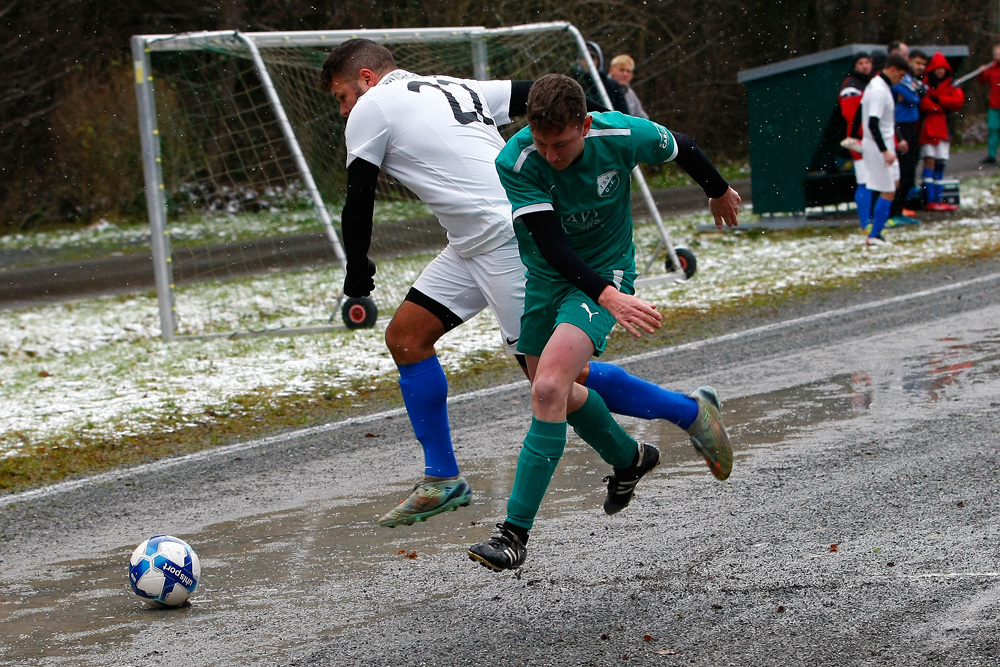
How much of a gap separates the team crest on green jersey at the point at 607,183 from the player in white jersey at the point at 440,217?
65 centimetres

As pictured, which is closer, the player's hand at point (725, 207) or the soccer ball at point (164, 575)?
the soccer ball at point (164, 575)

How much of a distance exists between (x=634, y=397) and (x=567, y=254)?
909mm

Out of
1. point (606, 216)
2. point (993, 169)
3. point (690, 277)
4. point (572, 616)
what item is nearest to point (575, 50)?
point (690, 277)

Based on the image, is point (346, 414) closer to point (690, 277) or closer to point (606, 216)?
point (606, 216)

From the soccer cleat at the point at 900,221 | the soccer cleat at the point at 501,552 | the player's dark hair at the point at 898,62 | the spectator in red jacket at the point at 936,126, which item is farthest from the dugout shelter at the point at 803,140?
the soccer cleat at the point at 501,552

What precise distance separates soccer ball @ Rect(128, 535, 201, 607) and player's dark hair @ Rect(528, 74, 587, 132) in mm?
1909

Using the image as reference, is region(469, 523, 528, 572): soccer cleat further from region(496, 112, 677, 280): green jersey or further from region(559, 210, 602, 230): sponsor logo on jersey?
region(559, 210, 602, 230): sponsor logo on jersey

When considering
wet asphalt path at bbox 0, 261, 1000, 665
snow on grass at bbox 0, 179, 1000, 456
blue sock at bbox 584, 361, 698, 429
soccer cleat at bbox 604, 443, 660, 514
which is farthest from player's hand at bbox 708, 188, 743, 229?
snow on grass at bbox 0, 179, 1000, 456

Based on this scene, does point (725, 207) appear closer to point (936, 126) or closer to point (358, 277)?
point (358, 277)

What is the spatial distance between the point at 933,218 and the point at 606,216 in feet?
43.5

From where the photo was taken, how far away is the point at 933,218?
658 inches

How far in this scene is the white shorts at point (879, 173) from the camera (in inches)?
568

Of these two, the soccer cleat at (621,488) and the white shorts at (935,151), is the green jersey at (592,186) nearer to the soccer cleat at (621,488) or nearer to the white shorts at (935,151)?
the soccer cleat at (621,488)

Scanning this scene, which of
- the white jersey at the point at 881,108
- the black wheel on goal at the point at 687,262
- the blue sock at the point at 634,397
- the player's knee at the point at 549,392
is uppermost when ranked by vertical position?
the player's knee at the point at 549,392
